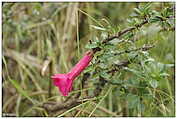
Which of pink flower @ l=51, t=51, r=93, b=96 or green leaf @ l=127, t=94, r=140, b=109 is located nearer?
pink flower @ l=51, t=51, r=93, b=96

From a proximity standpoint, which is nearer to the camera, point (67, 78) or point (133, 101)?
point (67, 78)

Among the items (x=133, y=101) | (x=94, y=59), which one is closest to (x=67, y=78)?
(x=94, y=59)

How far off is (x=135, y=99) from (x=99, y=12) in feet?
2.27

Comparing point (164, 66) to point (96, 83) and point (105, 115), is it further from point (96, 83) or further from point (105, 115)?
point (105, 115)

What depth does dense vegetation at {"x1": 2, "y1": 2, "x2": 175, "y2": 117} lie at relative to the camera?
58 centimetres

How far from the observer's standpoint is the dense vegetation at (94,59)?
58cm

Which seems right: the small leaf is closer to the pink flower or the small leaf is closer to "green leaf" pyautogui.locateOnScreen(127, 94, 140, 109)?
the pink flower

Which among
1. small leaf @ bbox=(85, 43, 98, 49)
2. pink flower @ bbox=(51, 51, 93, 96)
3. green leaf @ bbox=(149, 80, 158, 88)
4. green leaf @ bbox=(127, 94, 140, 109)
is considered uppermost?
small leaf @ bbox=(85, 43, 98, 49)

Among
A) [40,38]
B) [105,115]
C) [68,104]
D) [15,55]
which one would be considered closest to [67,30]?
[40,38]

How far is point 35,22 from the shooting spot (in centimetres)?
112

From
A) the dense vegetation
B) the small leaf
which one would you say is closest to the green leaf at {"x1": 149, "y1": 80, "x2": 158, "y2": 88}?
the dense vegetation

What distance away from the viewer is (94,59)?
0.56 metres

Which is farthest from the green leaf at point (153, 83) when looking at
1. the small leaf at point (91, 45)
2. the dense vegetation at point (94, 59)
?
the small leaf at point (91, 45)

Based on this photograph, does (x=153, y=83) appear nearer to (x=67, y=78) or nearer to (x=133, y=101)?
(x=133, y=101)
